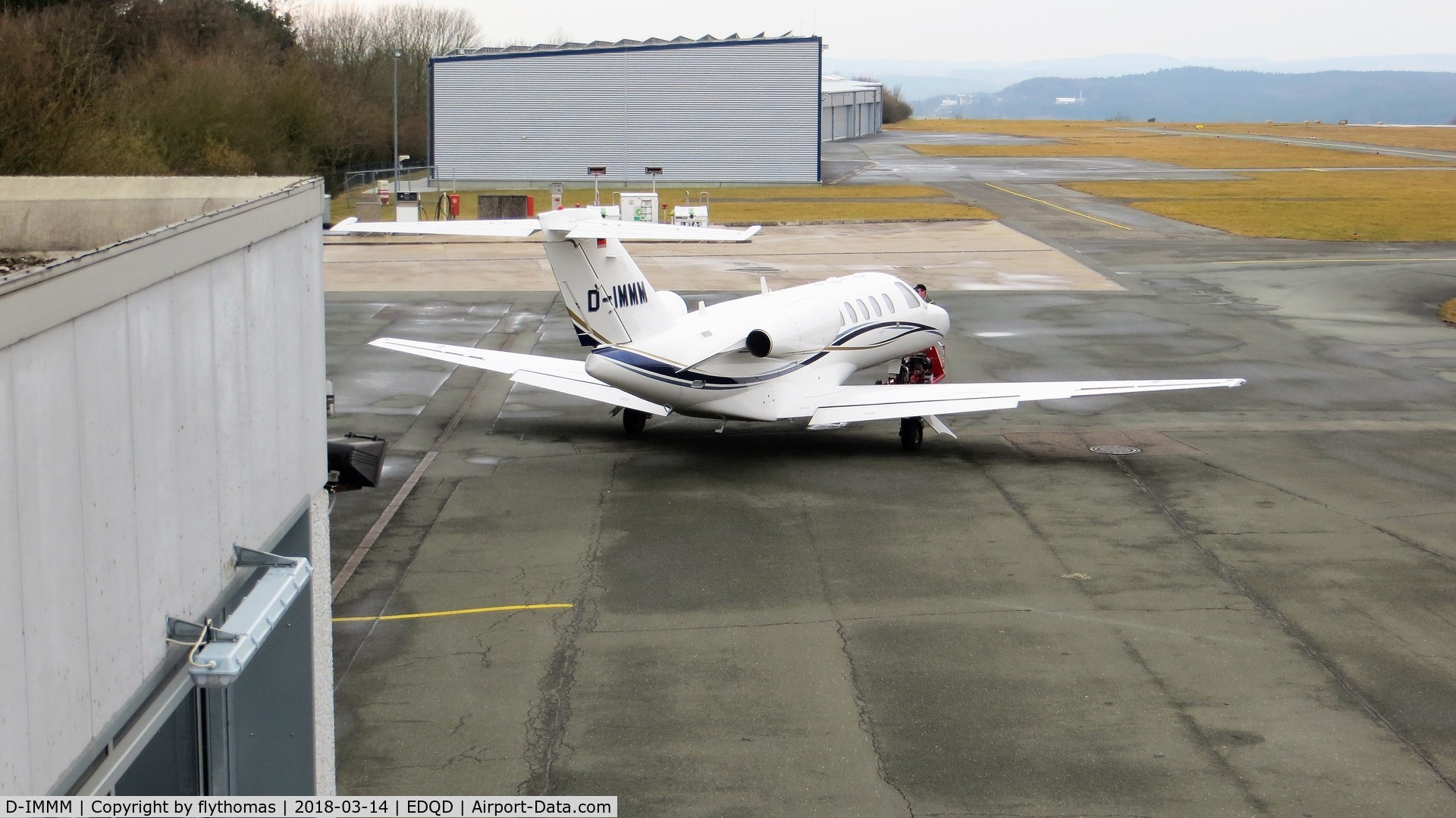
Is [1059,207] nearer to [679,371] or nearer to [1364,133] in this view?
[679,371]

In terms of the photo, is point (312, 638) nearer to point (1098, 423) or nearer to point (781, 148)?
point (1098, 423)

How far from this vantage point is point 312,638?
335 inches

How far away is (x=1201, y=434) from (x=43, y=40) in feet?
126

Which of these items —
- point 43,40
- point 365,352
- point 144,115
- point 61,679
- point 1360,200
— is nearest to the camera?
point 61,679

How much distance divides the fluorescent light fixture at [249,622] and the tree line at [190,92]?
75.6ft

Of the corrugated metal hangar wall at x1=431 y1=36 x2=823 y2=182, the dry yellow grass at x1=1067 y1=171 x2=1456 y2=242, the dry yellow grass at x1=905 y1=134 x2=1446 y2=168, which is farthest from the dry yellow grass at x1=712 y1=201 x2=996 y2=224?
the dry yellow grass at x1=905 y1=134 x2=1446 y2=168

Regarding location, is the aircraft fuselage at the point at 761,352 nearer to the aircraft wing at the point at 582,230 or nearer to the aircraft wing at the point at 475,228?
the aircraft wing at the point at 582,230

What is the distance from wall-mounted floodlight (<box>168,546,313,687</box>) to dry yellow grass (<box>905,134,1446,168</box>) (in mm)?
95242

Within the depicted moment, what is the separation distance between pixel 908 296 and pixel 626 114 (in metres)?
54.7

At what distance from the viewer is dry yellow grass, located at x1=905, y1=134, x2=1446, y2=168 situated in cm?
9625

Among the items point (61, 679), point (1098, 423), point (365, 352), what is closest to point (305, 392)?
point (61, 679)

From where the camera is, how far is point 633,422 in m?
24.2

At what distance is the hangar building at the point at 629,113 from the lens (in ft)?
255

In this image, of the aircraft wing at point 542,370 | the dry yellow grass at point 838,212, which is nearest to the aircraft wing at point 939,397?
the aircraft wing at point 542,370
